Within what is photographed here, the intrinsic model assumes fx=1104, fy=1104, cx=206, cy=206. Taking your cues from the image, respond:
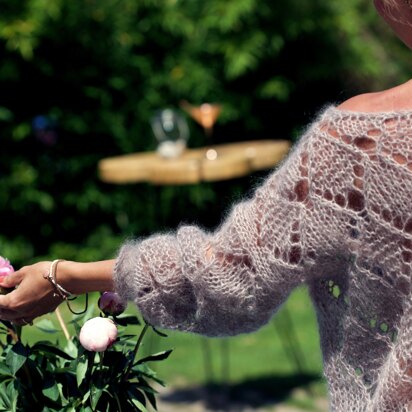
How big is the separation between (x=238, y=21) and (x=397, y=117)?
20.9 ft

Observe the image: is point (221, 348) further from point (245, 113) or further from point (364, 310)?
point (364, 310)

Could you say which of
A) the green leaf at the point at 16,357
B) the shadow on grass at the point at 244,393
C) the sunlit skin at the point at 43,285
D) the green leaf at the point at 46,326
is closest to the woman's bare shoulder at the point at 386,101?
the sunlit skin at the point at 43,285

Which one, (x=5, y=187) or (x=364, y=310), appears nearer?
(x=364, y=310)

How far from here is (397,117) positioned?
1727 mm

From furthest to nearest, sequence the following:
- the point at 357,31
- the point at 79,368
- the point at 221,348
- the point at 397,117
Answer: the point at 357,31 < the point at 221,348 < the point at 79,368 < the point at 397,117

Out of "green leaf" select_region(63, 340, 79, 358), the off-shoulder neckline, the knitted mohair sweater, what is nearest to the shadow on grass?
"green leaf" select_region(63, 340, 79, 358)

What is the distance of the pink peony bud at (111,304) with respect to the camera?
211cm

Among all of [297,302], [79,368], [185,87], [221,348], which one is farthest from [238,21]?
[79,368]

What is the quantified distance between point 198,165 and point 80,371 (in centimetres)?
331

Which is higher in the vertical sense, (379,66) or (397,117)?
(397,117)

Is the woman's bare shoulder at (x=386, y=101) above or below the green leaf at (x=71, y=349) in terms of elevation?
above

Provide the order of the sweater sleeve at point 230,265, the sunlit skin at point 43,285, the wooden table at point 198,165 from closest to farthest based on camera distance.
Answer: the sweater sleeve at point 230,265, the sunlit skin at point 43,285, the wooden table at point 198,165

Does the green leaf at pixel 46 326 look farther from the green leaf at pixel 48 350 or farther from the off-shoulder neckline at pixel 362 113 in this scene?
the off-shoulder neckline at pixel 362 113

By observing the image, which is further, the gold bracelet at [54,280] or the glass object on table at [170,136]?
the glass object on table at [170,136]
